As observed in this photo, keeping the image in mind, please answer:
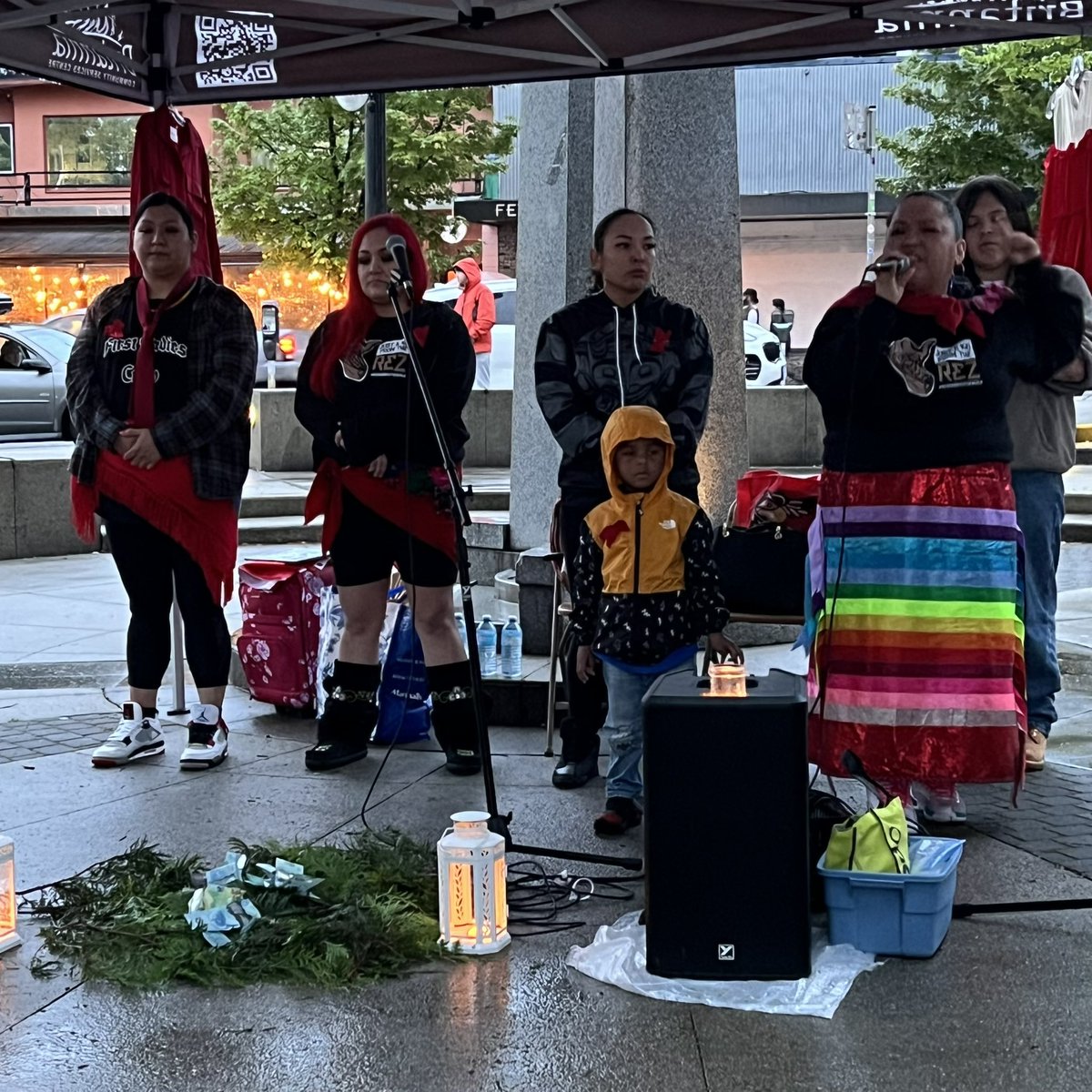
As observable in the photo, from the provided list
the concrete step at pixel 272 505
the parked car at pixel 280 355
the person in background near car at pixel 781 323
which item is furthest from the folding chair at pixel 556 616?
the person in background near car at pixel 781 323

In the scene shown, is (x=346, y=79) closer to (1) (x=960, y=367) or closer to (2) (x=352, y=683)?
(2) (x=352, y=683)

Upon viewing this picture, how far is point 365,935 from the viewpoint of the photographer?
411 centimetres

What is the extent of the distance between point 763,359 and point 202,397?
19.1 m

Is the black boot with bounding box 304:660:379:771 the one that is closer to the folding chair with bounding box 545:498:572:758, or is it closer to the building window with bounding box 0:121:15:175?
the folding chair with bounding box 545:498:572:758

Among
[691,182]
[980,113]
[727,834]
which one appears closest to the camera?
[727,834]

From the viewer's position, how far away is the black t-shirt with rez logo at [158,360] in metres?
6.04

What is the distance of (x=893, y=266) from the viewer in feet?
15.6

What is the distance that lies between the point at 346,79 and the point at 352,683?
2.51 m

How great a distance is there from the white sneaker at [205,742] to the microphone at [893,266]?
2970 millimetres

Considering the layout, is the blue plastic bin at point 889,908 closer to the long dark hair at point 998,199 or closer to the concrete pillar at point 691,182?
the long dark hair at point 998,199

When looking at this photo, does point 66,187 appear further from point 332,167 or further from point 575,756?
point 575,756

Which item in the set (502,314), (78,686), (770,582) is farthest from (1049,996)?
(502,314)

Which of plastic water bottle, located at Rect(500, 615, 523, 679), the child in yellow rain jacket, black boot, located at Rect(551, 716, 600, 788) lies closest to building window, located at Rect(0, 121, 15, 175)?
plastic water bottle, located at Rect(500, 615, 523, 679)

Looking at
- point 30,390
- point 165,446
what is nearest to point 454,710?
point 165,446
